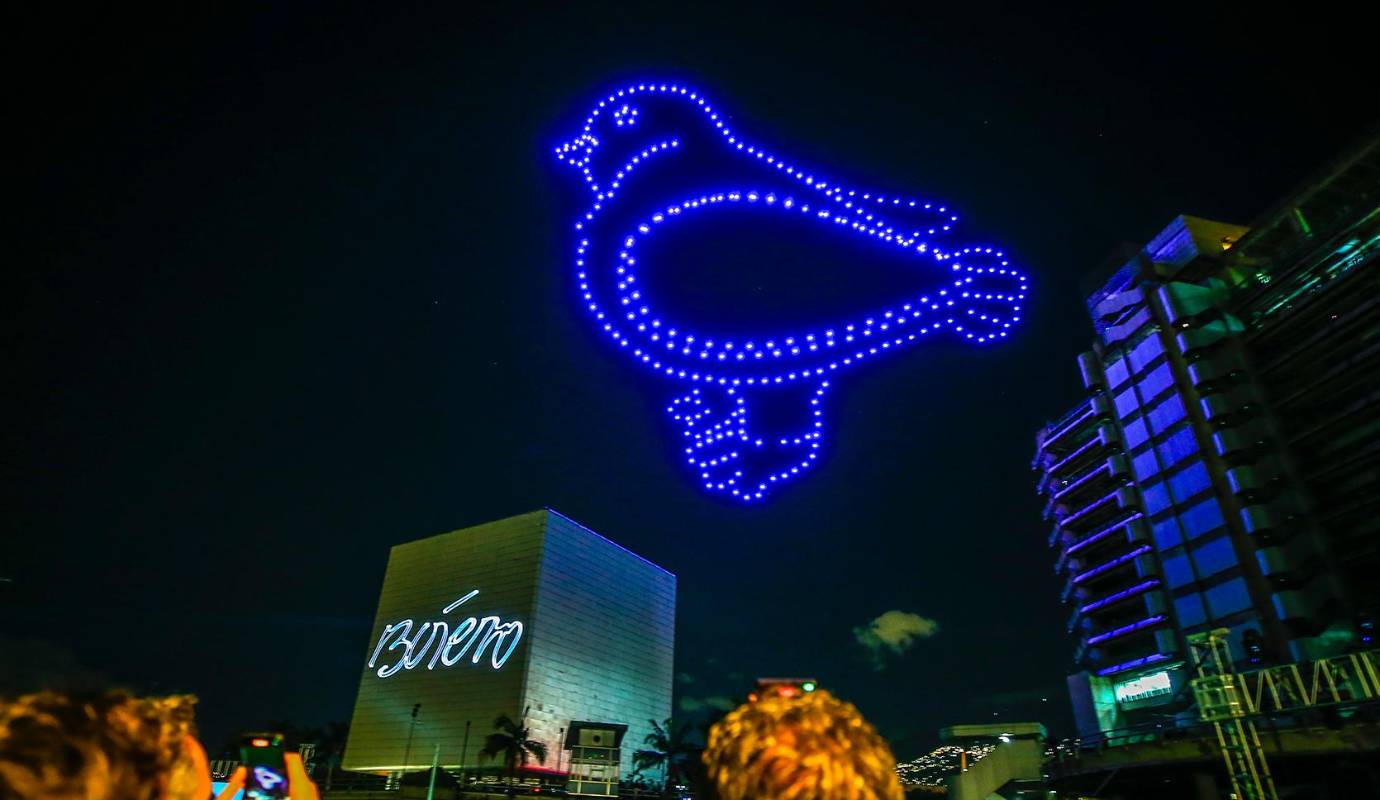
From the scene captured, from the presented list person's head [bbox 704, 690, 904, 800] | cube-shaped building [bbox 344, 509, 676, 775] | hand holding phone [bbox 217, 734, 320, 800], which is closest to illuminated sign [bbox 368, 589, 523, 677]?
cube-shaped building [bbox 344, 509, 676, 775]

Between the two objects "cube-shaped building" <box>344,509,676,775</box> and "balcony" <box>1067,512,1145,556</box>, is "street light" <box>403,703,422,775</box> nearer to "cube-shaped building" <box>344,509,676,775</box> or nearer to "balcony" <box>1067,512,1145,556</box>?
"cube-shaped building" <box>344,509,676,775</box>

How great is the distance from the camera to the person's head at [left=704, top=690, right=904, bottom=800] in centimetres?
251

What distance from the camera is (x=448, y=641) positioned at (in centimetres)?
8681

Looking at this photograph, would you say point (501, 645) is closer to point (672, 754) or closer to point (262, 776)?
point (672, 754)

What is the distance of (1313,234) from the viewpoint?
4894cm

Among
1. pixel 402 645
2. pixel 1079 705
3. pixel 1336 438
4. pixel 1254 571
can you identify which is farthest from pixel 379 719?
pixel 1336 438

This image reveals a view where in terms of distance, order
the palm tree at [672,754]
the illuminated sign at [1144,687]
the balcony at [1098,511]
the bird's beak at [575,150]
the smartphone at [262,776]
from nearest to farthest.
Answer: the smartphone at [262,776], the bird's beak at [575,150], the illuminated sign at [1144,687], the balcony at [1098,511], the palm tree at [672,754]

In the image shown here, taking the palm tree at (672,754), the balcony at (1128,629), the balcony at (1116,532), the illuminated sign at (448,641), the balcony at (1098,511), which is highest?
the balcony at (1098,511)

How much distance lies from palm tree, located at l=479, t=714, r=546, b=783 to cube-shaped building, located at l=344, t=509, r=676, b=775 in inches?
58.3

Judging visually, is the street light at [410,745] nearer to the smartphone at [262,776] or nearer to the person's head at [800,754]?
the smartphone at [262,776]

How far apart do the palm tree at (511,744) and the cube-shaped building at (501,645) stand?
1.48 metres

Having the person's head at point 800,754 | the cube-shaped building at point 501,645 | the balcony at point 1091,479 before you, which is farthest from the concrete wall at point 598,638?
the person's head at point 800,754

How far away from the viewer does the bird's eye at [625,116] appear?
53.8 feet

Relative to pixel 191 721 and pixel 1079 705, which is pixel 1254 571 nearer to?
pixel 1079 705
